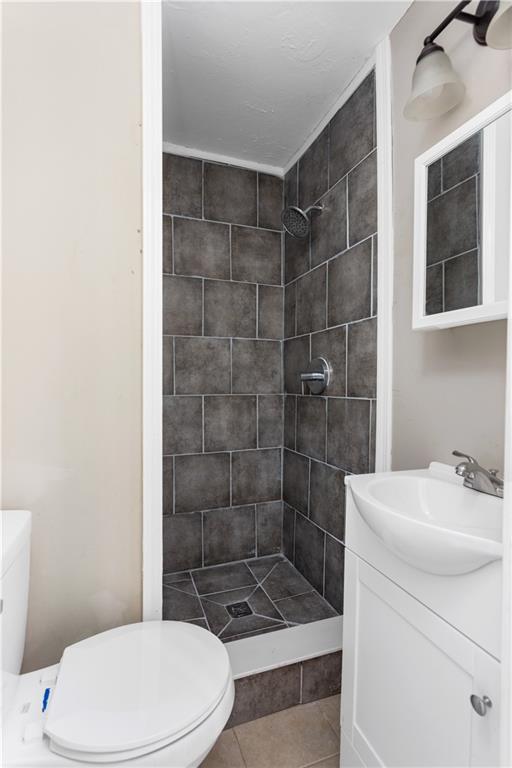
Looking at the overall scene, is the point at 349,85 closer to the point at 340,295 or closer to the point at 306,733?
the point at 340,295

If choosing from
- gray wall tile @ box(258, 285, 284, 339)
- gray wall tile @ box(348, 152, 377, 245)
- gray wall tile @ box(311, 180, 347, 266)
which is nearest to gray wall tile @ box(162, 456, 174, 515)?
gray wall tile @ box(258, 285, 284, 339)

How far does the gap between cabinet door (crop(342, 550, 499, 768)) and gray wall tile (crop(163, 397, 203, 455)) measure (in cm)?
123

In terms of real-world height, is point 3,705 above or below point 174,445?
below

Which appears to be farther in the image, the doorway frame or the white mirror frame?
the doorway frame

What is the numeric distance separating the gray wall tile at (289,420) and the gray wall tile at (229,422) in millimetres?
198

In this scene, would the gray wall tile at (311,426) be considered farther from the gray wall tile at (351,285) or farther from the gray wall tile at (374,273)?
the gray wall tile at (374,273)

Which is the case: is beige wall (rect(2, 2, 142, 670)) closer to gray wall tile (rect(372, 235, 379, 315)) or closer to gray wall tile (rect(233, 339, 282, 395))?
gray wall tile (rect(372, 235, 379, 315))

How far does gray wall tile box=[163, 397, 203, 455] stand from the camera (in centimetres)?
208

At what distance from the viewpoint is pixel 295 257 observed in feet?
7.09

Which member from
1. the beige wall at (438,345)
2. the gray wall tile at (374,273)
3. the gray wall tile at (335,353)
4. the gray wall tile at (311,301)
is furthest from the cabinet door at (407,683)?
the gray wall tile at (311,301)

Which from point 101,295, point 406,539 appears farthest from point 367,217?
point 406,539

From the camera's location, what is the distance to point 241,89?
1673 mm

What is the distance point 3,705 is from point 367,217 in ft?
5.95

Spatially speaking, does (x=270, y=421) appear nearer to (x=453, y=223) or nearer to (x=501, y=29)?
(x=453, y=223)
